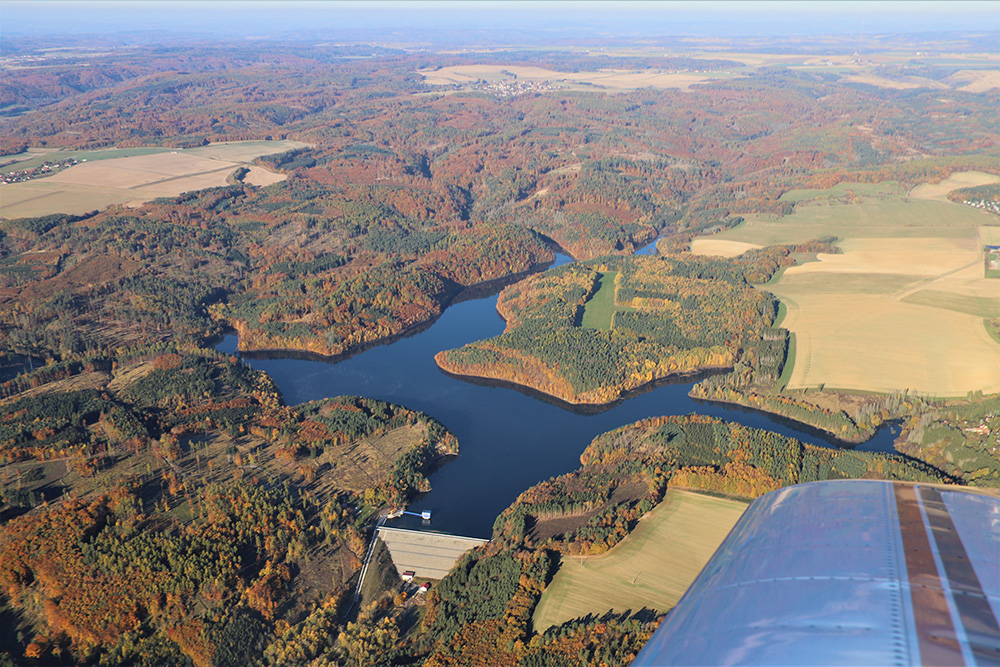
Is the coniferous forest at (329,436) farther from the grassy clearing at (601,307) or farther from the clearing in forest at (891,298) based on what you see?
the clearing in forest at (891,298)

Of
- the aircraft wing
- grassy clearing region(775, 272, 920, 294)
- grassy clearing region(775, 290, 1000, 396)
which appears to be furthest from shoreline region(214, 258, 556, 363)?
the aircraft wing

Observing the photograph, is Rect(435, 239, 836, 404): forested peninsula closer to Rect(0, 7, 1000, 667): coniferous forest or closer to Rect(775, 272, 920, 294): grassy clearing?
Rect(0, 7, 1000, 667): coniferous forest

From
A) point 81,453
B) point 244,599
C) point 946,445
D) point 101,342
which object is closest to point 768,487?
point 946,445

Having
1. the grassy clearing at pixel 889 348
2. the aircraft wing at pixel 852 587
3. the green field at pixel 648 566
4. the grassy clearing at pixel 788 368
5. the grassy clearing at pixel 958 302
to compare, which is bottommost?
the green field at pixel 648 566

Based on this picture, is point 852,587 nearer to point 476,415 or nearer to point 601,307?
point 476,415

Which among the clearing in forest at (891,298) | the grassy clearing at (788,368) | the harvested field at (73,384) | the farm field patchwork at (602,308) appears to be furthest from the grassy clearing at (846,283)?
the harvested field at (73,384)
